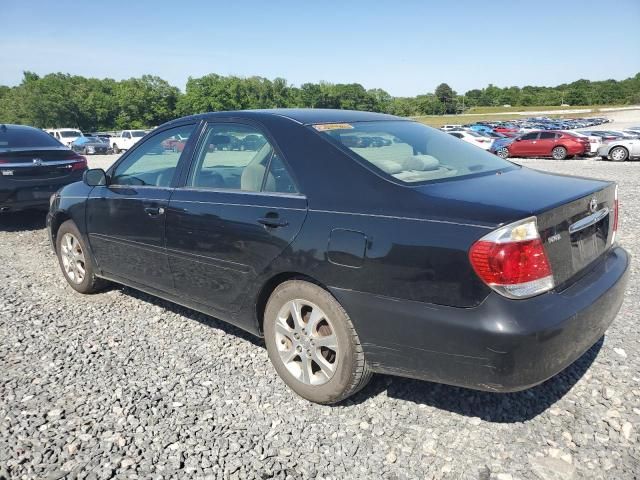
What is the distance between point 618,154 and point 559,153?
2.66m

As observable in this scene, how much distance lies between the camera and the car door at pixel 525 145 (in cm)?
2414

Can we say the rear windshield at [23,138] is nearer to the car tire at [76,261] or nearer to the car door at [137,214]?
the car tire at [76,261]

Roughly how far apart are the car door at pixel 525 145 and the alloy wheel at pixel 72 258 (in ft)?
77.3

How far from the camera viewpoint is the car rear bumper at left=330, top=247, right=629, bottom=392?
214 centimetres

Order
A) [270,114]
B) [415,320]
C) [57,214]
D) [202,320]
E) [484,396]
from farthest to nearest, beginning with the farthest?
1. [57,214]
2. [202,320]
3. [270,114]
4. [484,396]
5. [415,320]

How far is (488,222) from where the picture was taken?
2162 mm

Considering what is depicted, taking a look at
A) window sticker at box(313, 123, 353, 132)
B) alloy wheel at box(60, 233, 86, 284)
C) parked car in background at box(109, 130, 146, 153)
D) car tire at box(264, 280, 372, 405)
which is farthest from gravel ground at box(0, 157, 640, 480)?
parked car in background at box(109, 130, 146, 153)

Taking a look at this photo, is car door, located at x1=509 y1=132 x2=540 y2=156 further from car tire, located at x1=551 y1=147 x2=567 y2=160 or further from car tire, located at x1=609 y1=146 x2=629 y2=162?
car tire, located at x1=609 y1=146 x2=629 y2=162

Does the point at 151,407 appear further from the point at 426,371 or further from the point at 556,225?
the point at 556,225

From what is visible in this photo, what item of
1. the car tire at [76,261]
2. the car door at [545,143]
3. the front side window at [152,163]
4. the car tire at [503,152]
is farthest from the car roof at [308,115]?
the car tire at [503,152]

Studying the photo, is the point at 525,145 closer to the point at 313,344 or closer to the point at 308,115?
the point at 308,115

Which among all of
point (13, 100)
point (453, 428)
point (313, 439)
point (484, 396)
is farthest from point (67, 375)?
point (13, 100)

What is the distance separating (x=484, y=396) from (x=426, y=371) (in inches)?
30.4

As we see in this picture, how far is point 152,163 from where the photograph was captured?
13.0 ft
